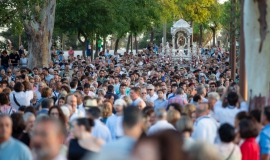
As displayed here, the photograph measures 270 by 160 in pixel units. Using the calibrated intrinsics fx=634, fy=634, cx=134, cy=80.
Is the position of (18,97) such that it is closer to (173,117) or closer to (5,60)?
(173,117)

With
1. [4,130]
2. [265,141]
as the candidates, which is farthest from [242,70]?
[4,130]

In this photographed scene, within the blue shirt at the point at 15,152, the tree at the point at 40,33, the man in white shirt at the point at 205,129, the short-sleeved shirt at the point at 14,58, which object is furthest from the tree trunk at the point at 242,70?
the short-sleeved shirt at the point at 14,58

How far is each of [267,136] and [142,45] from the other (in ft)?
294

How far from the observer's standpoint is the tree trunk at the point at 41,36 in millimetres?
30672

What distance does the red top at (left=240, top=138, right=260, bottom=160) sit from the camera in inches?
318

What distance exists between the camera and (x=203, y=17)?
6562 cm

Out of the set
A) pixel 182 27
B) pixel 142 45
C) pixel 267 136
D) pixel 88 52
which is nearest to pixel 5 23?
pixel 267 136

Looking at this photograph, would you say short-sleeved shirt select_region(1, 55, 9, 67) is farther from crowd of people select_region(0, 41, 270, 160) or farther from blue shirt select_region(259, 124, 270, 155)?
blue shirt select_region(259, 124, 270, 155)

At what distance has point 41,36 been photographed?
31156 millimetres

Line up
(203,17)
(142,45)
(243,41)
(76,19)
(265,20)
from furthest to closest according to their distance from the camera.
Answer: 1. (142,45)
2. (203,17)
3. (76,19)
4. (243,41)
5. (265,20)

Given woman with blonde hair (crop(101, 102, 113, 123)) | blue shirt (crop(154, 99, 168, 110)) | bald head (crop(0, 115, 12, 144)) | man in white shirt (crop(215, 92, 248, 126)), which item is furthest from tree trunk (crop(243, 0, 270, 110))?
bald head (crop(0, 115, 12, 144))

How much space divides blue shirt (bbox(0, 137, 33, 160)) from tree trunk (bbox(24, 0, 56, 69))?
944 inches

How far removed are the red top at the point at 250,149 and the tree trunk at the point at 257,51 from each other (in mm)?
4400

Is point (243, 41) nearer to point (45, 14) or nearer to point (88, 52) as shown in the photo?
point (45, 14)
